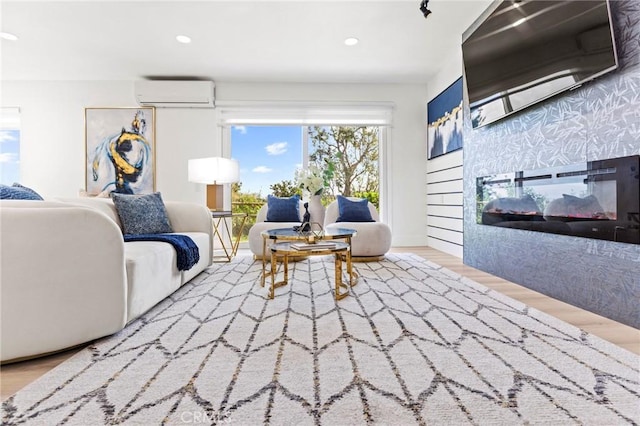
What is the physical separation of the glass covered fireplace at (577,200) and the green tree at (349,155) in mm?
2315

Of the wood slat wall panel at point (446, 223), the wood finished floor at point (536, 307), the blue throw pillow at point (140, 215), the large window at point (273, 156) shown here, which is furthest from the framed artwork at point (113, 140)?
the wood slat wall panel at point (446, 223)

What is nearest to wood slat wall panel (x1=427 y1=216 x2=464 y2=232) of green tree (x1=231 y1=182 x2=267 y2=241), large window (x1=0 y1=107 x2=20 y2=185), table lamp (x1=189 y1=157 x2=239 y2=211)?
green tree (x1=231 y1=182 x2=267 y2=241)

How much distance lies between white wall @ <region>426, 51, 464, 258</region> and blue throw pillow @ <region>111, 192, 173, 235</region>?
3254 mm

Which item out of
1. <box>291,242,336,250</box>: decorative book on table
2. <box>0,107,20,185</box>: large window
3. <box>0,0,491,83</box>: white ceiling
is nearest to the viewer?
<box>291,242,336,250</box>: decorative book on table

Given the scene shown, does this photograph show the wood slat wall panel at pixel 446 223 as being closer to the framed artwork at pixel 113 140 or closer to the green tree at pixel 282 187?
the green tree at pixel 282 187

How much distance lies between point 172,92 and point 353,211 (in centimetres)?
314

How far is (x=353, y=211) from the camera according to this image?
3666mm

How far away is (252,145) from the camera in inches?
186

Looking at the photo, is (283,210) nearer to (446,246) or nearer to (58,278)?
(446,246)

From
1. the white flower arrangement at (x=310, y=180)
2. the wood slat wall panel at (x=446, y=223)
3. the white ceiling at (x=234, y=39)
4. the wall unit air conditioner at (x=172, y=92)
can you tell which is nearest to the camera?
the white flower arrangement at (x=310, y=180)

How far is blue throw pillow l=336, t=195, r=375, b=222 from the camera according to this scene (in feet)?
12.0

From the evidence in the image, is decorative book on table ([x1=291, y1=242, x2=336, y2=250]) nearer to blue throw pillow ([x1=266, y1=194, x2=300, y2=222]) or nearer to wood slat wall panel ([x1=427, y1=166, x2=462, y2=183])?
blue throw pillow ([x1=266, y1=194, x2=300, y2=222])

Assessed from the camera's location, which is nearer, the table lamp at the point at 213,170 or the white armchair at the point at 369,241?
the white armchair at the point at 369,241

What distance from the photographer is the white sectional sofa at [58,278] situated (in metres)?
1.22
